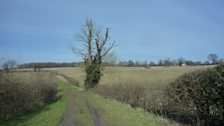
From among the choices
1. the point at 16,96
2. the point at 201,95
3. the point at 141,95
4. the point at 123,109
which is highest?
the point at 201,95

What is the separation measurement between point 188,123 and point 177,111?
1036 millimetres

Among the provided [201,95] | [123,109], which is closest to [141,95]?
[123,109]

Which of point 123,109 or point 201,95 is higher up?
point 201,95

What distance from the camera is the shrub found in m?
10.5

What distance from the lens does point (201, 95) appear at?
37.7ft

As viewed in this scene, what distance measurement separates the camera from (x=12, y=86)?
18516 mm

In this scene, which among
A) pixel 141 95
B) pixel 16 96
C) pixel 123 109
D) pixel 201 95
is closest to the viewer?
pixel 201 95

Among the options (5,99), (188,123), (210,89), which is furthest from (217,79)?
(5,99)

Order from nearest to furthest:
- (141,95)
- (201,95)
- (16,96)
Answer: (201,95) → (16,96) → (141,95)

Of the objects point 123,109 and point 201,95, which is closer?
point 201,95

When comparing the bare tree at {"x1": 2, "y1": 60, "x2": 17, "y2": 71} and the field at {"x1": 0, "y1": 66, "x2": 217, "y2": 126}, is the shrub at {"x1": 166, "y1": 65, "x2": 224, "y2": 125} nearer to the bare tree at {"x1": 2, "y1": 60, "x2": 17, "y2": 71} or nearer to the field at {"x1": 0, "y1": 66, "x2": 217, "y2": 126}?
the field at {"x1": 0, "y1": 66, "x2": 217, "y2": 126}

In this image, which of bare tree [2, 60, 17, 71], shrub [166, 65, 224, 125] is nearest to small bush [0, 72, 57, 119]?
bare tree [2, 60, 17, 71]

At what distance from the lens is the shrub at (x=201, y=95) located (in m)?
10.5

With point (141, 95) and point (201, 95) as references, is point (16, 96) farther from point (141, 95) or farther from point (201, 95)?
point (201, 95)
